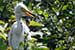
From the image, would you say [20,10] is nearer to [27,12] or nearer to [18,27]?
[18,27]

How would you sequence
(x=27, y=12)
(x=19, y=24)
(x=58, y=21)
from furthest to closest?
1. (x=19, y=24)
2. (x=27, y=12)
3. (x=58, y=21)

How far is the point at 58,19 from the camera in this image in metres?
2.98

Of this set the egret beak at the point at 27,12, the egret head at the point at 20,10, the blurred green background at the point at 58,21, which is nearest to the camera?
the blurred green background at the point at 58,21

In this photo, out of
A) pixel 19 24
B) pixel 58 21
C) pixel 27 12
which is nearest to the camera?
pixel 58 21

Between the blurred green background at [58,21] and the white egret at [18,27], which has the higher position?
the blurred green background at [58,21]

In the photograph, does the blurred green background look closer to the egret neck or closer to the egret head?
the egret head

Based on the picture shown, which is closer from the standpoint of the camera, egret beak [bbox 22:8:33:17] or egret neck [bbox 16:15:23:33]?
egret beak [bbox 22:8:33:17]

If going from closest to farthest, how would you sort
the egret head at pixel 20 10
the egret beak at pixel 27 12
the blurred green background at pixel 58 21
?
1. the blurred green background at pixel 58 21
2. the egret beak at pixel 27 12
3. the egret head at pixel 20 10

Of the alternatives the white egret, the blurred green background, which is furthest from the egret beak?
the blurred green background

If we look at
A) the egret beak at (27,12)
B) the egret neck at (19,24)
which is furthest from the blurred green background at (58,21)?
the egret neck at (19,24)

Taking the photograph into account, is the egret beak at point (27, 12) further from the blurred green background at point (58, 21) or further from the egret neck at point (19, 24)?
the blurred green background at point (58, 21)

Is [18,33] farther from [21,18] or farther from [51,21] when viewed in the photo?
[51,21]

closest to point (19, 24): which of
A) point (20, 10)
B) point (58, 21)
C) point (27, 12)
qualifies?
point (20, 10)

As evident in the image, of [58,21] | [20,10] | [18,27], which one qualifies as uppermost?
[58,21]
